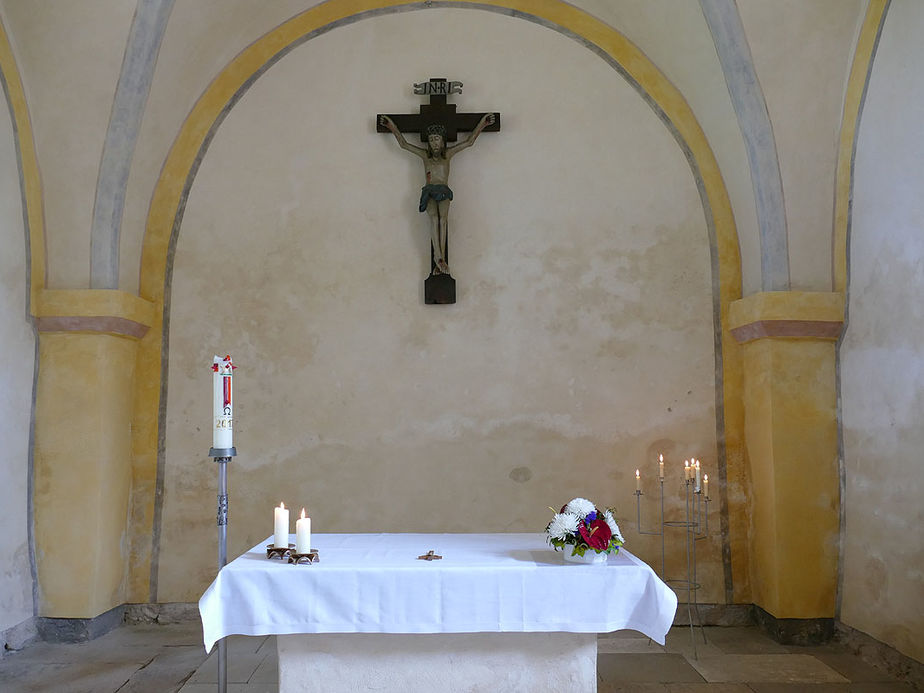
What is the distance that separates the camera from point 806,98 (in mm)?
5691

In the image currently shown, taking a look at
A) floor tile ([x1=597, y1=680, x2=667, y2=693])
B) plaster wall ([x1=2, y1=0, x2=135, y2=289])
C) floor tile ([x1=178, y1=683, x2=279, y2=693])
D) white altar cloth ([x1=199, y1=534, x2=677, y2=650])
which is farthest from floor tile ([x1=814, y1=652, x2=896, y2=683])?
plaster wall ([x1=2, y1=0, x2=135, y2=289])

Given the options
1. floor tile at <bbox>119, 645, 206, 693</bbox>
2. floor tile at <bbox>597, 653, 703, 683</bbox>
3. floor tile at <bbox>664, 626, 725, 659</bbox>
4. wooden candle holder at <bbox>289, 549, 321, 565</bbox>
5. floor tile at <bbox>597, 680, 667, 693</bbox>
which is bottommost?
floor tile at <bbox>664, 626, 725, 659</bbox>

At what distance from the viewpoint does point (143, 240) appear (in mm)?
6340

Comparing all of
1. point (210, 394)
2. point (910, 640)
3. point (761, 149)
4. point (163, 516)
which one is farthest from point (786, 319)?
point (163, 516)

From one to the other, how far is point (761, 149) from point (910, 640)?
3343mm

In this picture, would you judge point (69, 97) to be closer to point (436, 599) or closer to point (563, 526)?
point (436, 599)

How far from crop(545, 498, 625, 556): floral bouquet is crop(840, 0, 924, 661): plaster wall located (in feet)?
7.08

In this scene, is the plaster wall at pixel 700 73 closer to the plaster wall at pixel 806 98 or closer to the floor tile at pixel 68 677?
the plaster wall at pixel 806 98

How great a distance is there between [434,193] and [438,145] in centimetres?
39

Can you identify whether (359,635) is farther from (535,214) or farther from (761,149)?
(761,149)

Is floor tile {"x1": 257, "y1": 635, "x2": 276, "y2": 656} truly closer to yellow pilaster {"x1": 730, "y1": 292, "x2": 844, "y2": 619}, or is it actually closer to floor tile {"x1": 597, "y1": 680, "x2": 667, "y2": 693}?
floor tile {"x1": 597, "y1": 680, "x2": 667, "y2": 693}

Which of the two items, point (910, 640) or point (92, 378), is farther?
point (92, 378)

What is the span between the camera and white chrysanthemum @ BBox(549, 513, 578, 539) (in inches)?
150

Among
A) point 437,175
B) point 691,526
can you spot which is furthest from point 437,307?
point 691,526
